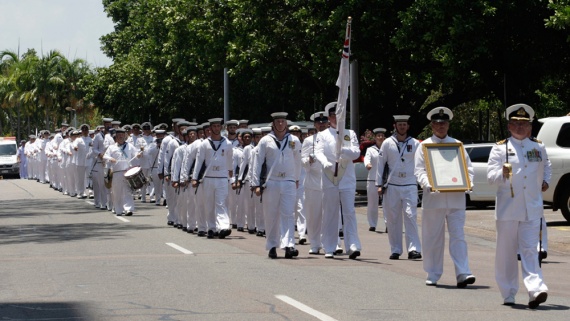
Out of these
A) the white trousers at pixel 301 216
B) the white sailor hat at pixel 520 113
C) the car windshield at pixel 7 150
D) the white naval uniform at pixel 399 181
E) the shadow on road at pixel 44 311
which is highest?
the car windshield at pixel 7 150

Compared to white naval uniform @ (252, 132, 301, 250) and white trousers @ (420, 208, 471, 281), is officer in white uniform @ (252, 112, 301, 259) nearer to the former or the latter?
white naval uniform @ (252, 132, 301, 250)

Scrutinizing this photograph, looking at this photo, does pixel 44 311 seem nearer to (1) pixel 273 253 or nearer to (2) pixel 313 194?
(1) pixel 273 253

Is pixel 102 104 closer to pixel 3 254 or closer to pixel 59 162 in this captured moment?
pixel 59 162

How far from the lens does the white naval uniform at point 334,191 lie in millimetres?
16531

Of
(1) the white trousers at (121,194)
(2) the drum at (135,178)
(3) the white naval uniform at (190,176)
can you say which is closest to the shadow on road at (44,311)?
(3) the white naval uniform at (190,176)

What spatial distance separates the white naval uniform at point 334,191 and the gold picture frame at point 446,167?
9.62ft

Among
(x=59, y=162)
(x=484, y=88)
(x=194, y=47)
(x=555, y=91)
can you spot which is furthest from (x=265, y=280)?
(x=194, y=47)

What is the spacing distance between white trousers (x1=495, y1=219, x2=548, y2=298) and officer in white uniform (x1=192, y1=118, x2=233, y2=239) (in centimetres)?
921

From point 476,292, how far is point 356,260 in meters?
3.77

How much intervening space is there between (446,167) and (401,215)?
4154 millimetres

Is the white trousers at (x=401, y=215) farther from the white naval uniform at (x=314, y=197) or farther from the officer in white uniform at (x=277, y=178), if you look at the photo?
the officer in white uniform at (x=277, y=178)

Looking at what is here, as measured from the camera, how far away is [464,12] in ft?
103

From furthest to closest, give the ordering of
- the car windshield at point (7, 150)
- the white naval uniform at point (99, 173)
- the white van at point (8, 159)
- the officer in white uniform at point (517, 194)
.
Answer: the car windshield at point (7, 150) → the white van at point (8, 159) → the white naval uniform at point (99, 173) → the officer in white uniform at point (517, 194)

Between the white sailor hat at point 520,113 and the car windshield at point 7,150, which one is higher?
the car windshield at point 7,150
